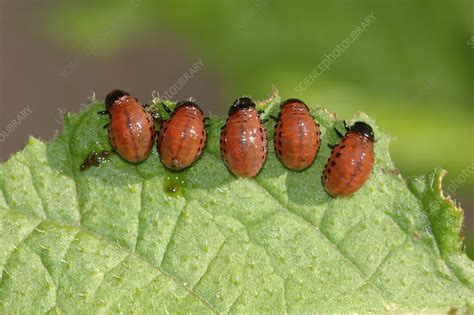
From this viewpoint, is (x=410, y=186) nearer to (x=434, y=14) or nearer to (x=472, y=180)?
(x=472, y=180)

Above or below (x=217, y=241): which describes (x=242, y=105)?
above

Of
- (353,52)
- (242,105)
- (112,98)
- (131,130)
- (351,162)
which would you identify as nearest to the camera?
(351,162)

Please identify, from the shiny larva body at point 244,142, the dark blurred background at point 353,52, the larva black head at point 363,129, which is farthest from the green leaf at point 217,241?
the dark blurred background at point 353,52

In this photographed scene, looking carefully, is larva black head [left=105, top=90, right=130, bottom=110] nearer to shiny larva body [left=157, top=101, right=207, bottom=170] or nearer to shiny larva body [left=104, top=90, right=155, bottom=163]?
shiny larva body [left=104, top=90, right=155, bottom=163]

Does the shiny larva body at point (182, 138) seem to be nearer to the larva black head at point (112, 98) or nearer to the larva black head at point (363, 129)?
the larva black head at point (112, 98)

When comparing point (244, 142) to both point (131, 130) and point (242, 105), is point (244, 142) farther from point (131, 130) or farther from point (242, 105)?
point (131, 130)

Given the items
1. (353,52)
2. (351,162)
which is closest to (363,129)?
(351,162)
